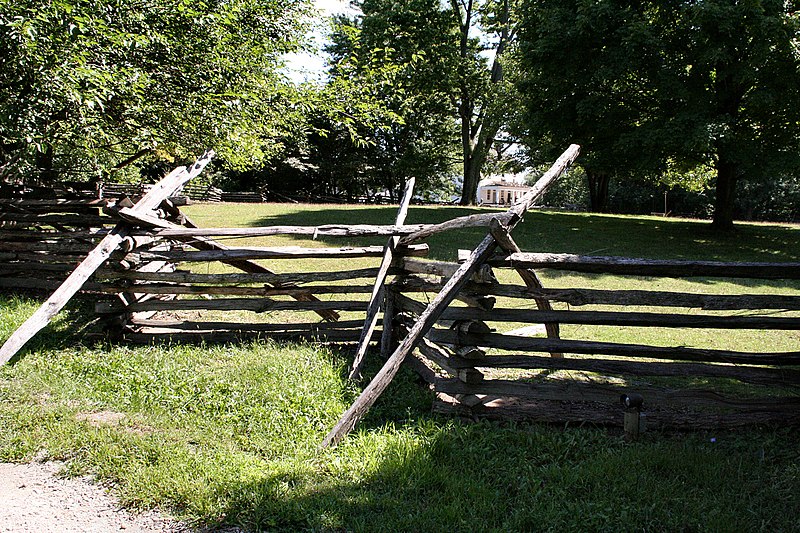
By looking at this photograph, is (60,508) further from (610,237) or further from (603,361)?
(610,237)

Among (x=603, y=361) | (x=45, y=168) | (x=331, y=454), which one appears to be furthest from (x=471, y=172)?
(x=331, y=454)

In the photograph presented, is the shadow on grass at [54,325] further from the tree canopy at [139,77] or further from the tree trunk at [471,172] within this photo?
the tree trunk at [471,172]

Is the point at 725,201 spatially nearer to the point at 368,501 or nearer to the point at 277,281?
the point at 277,281

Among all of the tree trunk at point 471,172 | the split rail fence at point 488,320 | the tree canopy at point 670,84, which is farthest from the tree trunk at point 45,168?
the tree trunk at point 471,172

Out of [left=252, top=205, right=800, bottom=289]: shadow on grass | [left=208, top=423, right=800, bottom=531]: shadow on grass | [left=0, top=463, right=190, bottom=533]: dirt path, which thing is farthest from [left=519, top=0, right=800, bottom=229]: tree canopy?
[left=0, top=463, right=190, bottom=533]: dirt path

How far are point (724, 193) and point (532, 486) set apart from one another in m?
18.5

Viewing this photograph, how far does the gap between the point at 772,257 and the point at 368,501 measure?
15.5 meters

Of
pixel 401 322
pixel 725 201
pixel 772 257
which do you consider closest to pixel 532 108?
pixel 725 201

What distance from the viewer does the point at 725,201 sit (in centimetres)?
1875

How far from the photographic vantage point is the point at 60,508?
3289mm

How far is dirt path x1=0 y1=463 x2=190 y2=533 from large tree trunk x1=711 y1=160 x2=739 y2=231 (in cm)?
1952

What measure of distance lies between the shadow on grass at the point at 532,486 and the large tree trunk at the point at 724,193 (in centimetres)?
1654

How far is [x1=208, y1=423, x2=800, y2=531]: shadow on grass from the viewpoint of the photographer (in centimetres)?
316

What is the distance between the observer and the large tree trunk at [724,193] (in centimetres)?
1817
